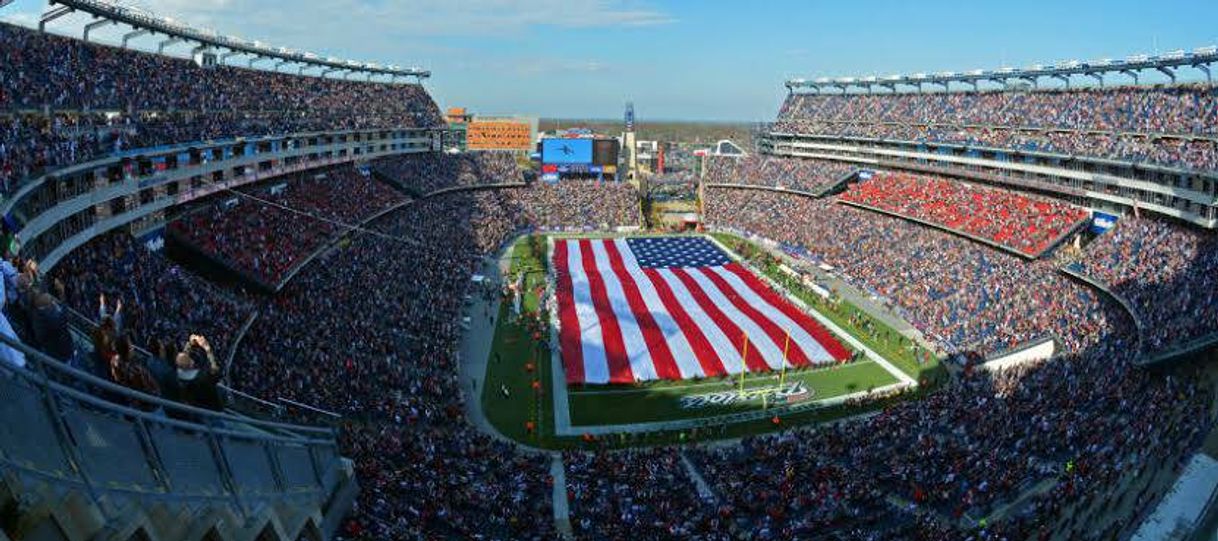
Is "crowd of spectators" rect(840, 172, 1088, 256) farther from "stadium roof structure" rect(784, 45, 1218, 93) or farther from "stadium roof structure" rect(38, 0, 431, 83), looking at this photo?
"stadium roof structure" rect(38, 0, 431, 83)

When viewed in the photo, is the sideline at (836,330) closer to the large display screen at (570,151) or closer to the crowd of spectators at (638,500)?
the crowd of spectators at (638,500)

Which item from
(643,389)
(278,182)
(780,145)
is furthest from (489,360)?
(780,145)

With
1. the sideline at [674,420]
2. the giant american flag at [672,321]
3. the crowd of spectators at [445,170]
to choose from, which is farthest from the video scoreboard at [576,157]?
the sideline at [674,420]

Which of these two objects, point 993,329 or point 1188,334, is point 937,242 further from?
point 1188,334

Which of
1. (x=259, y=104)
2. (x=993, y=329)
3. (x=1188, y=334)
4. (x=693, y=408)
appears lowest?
(x=693, y=408)

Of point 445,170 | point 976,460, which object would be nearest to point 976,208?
point 976,460

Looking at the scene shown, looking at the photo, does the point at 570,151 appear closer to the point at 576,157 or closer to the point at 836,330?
the point at 576,157

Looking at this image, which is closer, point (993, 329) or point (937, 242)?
point (993, 329)
